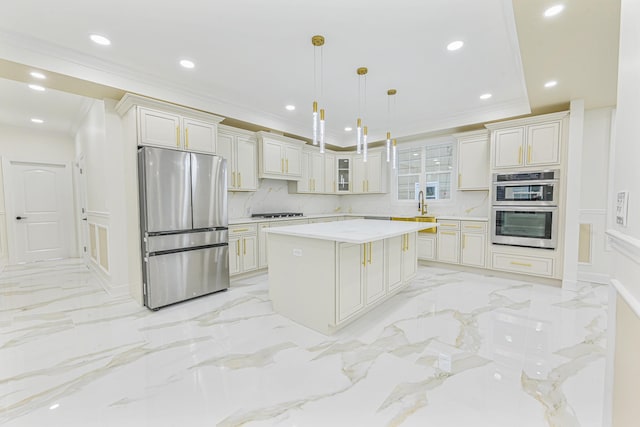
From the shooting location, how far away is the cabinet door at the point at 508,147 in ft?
12.4

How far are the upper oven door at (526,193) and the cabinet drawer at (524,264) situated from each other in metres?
0.77

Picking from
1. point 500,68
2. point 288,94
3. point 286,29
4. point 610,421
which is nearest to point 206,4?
point 286,29

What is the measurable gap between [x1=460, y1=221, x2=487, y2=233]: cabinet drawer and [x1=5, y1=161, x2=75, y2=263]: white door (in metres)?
7.60

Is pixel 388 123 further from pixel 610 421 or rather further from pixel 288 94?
pixel 610 421

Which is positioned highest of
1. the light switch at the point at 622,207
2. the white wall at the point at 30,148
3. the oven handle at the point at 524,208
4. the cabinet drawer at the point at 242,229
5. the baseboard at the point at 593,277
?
the white wall at the point at 30,148

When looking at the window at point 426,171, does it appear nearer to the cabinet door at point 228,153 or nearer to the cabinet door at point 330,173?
the cabinet door at point 330,173

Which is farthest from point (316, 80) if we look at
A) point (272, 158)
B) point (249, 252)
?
point (249, 252)

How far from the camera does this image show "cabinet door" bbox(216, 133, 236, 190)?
403 cm

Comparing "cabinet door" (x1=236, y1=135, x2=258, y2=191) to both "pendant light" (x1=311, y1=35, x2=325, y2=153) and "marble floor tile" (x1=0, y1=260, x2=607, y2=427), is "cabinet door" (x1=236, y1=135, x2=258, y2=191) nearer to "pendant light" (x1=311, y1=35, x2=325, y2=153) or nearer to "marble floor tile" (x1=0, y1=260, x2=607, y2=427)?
"pendant light" (x1=311, y1=35, x2=325, y2=153)

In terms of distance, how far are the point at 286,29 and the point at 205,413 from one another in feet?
9.27

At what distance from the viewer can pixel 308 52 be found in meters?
2.62

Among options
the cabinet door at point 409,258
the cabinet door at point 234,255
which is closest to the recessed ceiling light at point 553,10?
the cabinet door at point 409,258

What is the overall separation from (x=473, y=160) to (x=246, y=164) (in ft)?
12.3

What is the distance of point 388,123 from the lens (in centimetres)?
497
